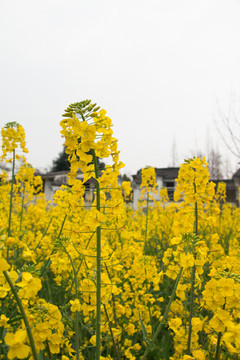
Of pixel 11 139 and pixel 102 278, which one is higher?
pixel 11 139

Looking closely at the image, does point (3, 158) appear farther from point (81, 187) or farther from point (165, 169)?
point (165, 169)

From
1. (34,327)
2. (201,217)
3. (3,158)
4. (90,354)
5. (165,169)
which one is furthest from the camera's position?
(165,169)

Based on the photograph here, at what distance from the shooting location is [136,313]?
8.32ft

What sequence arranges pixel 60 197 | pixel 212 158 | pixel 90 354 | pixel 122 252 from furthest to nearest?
pixel 212 158
pixel 60 197
pixel 122 252
pixel 90 354

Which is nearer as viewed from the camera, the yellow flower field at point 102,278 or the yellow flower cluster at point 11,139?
the yellow flower field at point 102,278

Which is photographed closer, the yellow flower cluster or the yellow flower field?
the yellow flower field

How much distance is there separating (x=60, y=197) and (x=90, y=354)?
1.48m

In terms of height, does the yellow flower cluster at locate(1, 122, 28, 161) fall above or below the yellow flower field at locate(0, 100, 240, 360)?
above

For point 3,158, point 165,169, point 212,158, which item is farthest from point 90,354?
point 212,158

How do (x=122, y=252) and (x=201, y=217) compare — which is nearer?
(x=201, y=217)

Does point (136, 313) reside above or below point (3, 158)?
below

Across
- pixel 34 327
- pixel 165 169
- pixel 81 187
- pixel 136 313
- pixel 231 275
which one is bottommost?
pixel 136 313

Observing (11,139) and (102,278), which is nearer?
(102,278)

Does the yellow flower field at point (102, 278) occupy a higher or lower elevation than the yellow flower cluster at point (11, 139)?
lower
